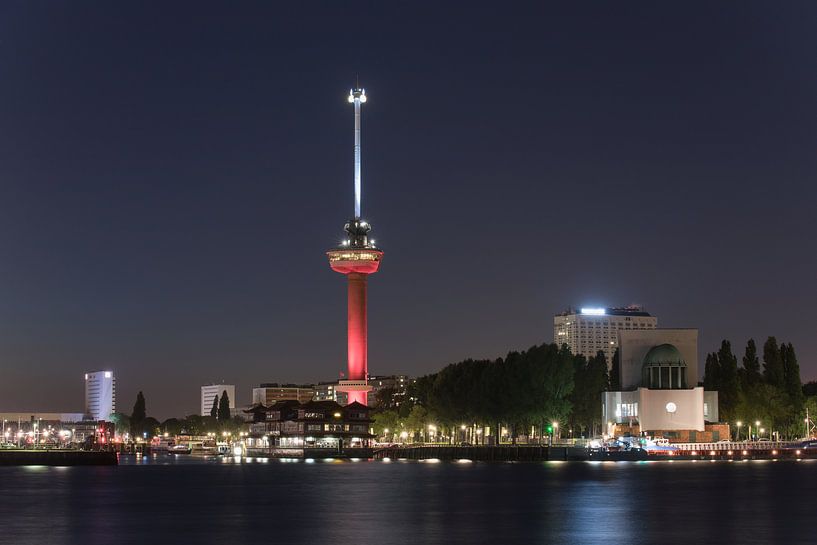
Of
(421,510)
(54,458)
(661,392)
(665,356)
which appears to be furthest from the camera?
(54,458)

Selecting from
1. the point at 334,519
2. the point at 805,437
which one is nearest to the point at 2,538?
the point at 334,519

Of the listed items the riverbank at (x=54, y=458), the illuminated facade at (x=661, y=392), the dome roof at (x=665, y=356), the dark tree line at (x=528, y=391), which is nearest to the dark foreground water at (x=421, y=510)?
the dark tree line at (x=528, y=391)

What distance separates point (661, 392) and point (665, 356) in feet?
15.9

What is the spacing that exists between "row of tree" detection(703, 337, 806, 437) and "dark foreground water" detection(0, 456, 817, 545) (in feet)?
177

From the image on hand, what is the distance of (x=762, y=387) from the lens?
542 feet

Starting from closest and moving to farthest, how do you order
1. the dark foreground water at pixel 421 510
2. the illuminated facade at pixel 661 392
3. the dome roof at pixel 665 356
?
1. the dark foreground water at pixel 421 510
2. the illuminated facade at pixel 661 392
3. the dome roof at pixel 665 356

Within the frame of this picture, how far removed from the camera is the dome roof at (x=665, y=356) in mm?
165250

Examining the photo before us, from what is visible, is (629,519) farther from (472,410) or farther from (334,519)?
(472,410)

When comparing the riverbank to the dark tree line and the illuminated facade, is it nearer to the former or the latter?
the dark tree line

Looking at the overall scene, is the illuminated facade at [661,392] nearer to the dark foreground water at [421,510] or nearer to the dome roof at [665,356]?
the dome roof at [665,356]

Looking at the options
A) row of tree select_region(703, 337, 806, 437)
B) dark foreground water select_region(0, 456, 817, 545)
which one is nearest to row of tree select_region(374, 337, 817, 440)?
row of tree select_region(703, 337, 806, 437)

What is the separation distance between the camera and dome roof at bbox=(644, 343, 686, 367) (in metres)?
165

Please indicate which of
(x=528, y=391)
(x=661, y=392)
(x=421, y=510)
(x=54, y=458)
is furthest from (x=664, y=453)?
(x=421, y=510)

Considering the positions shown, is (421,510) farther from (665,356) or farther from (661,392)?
(665,356)
